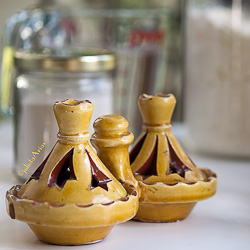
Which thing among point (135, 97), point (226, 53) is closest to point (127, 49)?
point (135, 97)

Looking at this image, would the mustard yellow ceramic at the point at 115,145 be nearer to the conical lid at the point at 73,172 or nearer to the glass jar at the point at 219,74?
the conical lid at the point at 73,172

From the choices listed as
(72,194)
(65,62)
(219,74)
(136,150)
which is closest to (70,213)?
(72,194)

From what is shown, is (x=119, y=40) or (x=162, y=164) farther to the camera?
(x=119, y=40)

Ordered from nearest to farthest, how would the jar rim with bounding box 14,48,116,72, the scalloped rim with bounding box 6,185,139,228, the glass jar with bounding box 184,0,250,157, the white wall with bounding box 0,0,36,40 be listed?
the scalloped rim with bounding box 6,185,139,228
the jar rim with bounding box 14,48,116,72
the glass jar with bounding box 184,0,250,157
the white wall with bounding box 0,0,36,40

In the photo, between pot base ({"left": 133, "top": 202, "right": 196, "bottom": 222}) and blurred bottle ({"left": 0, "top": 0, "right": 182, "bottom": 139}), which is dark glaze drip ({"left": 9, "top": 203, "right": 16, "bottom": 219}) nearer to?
pot base ({"left": 133, "top": 202, "right": 196, "bottom": 222})

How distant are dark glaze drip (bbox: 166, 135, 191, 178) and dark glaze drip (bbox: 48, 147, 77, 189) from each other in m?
0.09

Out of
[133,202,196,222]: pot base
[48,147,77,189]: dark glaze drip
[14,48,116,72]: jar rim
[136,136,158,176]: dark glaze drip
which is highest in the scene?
[14,48,116,72]: jar rim

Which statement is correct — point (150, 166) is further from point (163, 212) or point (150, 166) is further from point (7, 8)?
point (7, 8)

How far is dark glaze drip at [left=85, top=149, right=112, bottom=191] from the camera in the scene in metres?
0.41

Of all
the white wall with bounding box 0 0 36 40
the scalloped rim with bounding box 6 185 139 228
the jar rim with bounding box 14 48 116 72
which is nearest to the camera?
the scalloped rim with bounding box 6 185 139 228

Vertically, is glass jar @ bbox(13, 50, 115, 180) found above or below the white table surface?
above

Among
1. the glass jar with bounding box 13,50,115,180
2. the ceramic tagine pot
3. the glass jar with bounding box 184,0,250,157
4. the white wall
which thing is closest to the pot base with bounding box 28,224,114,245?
the ceramic tagine pot

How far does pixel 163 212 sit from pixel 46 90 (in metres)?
0.21

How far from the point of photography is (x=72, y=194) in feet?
1.30
